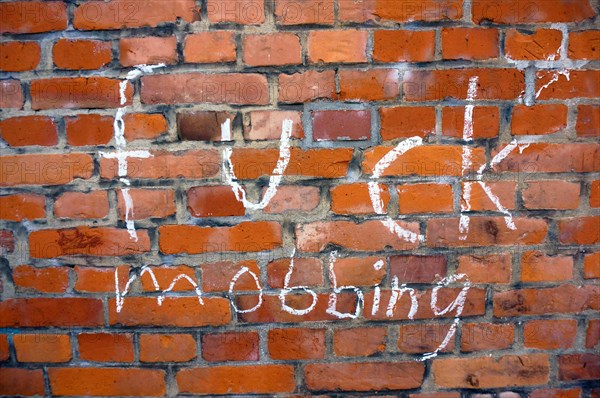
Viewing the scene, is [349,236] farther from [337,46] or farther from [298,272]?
[337,46]

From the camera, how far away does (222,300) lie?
1.24 m

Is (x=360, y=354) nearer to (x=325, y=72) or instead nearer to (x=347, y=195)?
(x=347, y=195)

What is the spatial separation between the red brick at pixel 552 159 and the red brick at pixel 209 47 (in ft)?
2.38

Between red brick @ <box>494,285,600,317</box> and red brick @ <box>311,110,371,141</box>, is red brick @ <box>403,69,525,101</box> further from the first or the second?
red brick @ <box>494,285,600,317</box>

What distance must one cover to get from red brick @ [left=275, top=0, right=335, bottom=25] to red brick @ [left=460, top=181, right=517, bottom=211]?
56 centimetres

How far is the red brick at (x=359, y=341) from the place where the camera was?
1.25 m

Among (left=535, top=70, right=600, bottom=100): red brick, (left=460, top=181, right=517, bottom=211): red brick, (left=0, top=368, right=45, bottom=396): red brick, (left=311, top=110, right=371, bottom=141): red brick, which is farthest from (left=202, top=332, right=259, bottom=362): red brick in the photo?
(left=535, top=70, right=600, bottom=100): red brick

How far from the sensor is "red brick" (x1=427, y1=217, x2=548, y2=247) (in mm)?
1216

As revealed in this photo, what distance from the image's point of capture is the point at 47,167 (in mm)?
1201

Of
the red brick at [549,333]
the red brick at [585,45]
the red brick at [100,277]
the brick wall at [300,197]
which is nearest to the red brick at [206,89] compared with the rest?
the brick wall at [300,197]

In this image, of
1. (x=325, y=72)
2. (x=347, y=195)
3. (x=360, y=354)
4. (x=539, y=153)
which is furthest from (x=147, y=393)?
(x=539, y=153)

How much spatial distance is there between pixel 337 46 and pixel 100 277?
0.86 meters

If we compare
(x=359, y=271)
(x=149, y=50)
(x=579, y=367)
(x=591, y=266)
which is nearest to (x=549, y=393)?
(x=579, y=367)

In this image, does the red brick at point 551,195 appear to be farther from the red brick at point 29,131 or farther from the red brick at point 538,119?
the red brick at point 29,131
